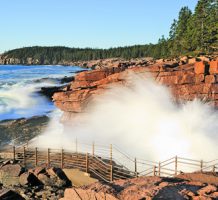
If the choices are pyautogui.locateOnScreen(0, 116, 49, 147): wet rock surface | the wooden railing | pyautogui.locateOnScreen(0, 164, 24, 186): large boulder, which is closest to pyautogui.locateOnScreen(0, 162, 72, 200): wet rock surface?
pyautogui.locateOnScreen(0, 164, 24, 186): large boulder

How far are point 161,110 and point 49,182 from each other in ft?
46.4

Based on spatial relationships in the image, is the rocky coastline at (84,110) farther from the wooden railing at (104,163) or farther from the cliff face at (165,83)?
the wooden railing at (104,163)

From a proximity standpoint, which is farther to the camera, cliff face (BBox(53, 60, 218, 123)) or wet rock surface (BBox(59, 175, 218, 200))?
cliff face (BBox(53, 60, 218, 123))

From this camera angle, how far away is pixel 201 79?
33.7m

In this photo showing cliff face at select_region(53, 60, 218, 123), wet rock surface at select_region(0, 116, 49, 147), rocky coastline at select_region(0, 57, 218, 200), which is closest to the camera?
rocky coastline at select_region(0, 57, 218, 200)

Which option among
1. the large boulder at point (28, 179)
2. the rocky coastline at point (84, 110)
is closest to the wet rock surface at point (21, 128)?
the rocky coastline at point (84, 110)

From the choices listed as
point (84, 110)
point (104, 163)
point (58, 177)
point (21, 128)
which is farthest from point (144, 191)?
point (21, 128)

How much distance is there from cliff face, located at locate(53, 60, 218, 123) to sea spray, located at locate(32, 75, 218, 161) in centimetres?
59

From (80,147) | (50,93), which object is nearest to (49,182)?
(80,147)

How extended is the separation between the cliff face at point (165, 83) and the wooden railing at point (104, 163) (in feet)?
15.9

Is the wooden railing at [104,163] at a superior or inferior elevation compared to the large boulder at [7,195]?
inferior

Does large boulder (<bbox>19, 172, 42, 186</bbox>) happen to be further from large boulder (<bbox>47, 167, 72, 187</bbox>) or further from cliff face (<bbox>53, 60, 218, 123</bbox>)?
cliff face (<bbox>53, 60, 218, 123</bbox>)

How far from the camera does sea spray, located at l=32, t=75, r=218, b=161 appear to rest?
3028cm

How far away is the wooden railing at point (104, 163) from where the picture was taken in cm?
2258
